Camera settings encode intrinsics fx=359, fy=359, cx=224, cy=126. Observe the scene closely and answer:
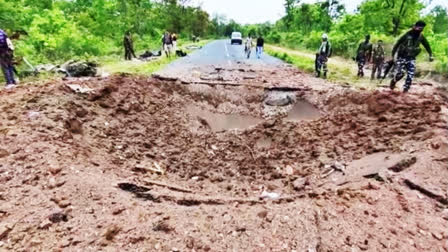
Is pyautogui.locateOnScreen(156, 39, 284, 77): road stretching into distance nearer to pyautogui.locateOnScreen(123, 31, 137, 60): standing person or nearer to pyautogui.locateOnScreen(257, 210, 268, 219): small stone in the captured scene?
pyautogui.locateOnScreen(123, 31, 137, 60): standing person

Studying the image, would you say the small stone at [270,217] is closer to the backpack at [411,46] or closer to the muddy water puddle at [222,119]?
the muddy water puddle at [222,119]

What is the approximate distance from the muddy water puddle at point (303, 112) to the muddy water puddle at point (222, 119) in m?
0.84

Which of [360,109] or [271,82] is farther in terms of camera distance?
[271,82]

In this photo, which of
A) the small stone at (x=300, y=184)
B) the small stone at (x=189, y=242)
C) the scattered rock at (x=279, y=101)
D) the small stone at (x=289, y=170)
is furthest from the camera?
the scattered rock at (x=279, y=101)

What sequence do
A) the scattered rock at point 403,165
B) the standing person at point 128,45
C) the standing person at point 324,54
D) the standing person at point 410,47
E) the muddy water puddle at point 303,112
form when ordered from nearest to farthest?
the scattered rock at point 403,165, the standing person at point 410,47, the muddy water puddle at point 303,112, the standing person at point 324,54, the standing person at point 128,45

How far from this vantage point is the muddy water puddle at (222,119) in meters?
8.93

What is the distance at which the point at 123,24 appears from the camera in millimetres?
25609

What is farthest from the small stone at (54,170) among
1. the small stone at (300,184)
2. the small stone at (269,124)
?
the small stone at (269,124)

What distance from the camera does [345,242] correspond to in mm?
3109

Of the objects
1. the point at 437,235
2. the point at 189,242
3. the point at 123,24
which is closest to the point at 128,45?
the point at 123,24

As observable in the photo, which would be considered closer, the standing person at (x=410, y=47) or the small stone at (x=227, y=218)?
the small stone at (x=227, y=218)

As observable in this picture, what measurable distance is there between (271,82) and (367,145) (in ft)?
20.3

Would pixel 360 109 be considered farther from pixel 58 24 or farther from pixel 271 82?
pixel 58 24

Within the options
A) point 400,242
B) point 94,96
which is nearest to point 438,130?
point 400,242
